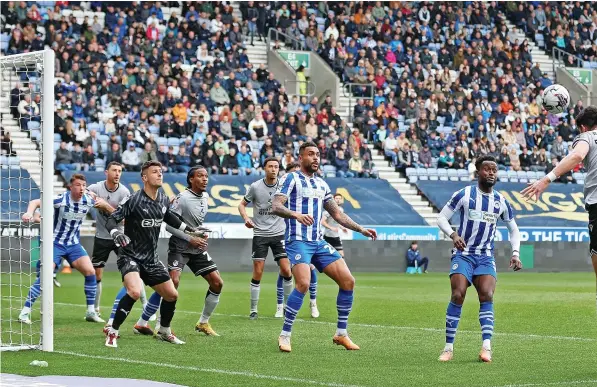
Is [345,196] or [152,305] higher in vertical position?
[152,305]

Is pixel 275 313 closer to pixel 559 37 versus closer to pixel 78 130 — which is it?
pixel 78 130

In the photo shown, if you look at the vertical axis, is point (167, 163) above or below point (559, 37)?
below

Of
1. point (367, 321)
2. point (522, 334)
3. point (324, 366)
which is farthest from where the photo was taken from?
point (367, 321)

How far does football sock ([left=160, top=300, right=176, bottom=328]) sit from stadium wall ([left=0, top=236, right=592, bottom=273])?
16.1 metres

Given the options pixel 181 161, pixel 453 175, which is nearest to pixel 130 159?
pixel 181 161

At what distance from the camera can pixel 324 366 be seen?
10977mm

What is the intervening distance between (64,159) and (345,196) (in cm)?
892

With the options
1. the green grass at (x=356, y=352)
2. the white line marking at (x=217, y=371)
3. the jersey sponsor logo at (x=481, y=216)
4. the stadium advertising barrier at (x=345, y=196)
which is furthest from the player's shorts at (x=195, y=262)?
the stadium advertising barrier at (x=345, y=196)

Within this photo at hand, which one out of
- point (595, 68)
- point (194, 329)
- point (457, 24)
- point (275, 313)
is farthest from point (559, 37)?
point (194, 329)

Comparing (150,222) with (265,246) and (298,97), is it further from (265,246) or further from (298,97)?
(298,97)

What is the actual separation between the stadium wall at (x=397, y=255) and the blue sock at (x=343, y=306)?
57.4ft

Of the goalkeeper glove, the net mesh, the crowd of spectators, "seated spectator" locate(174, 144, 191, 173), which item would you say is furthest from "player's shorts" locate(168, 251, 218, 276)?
"seated spectator" locate(174, 144, 191, 173)

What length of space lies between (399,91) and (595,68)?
1096 cm

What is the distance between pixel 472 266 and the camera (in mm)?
11797
